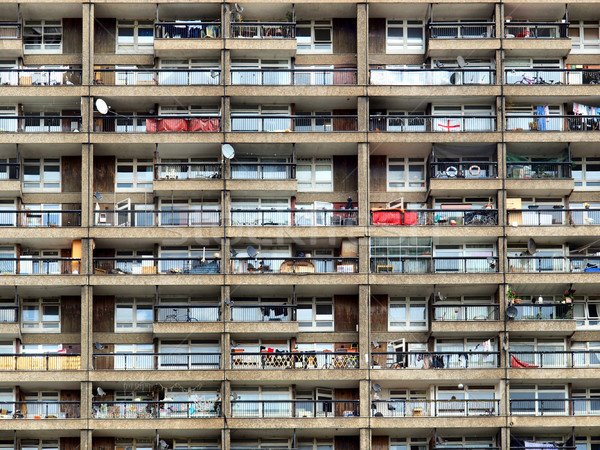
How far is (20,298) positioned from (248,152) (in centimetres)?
1488

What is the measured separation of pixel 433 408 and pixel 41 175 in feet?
83.0

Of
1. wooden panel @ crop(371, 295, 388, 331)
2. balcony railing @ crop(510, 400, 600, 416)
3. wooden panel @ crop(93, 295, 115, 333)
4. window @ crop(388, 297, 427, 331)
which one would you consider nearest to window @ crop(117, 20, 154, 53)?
wooden panel @ crop(93, 295, 115, 333)

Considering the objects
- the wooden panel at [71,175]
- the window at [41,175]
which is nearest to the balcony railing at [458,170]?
the wooden panel at [71,175]

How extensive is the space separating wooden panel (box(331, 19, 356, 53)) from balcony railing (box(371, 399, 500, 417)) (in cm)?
2032

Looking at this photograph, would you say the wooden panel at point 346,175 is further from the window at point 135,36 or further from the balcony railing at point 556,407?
the balcony railing at point 556,407

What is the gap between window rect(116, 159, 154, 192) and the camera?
2899 inches

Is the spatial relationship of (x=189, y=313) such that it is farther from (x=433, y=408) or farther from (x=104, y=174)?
(x=433, y=408)

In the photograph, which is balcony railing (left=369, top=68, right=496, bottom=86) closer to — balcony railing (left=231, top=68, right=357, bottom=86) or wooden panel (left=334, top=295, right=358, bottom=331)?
balcony railing (left=231, top=68, right=357, bottom=86)

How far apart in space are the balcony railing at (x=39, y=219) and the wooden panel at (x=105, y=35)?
9.89 metres

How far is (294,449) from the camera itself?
69125 millimetres

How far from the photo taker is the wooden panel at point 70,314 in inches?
2817

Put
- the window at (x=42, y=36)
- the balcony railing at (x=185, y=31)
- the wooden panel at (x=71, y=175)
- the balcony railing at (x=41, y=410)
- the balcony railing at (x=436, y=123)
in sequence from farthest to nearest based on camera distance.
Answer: the window at (x=42, y=36) → the balcony railing at (x=185, y=31) → the wooden panel at (x=71, y=175) → the balcony railing at (x=436, y=123) → the balcony railing at (x=41, y=410)

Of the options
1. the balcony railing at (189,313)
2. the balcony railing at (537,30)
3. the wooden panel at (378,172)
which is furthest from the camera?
the balcony railing at (537,30)

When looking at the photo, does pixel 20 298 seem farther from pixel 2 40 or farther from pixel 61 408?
pixel 2 40
